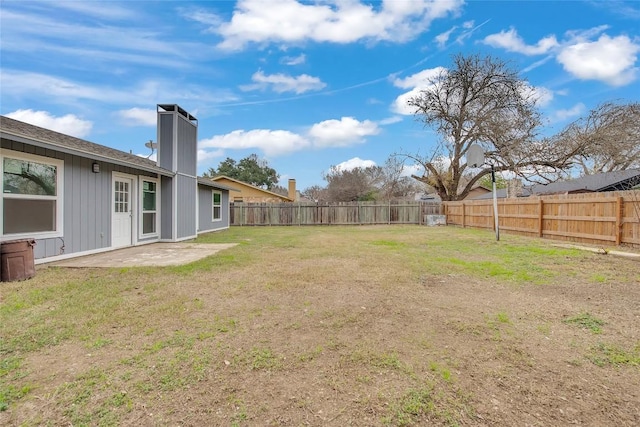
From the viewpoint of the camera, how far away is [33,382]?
2.04 meters

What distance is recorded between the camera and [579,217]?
351 inches

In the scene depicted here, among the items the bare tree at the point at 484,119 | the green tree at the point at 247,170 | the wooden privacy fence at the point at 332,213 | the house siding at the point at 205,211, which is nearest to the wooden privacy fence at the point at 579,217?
the wooden privacy fence at the point at 332,213

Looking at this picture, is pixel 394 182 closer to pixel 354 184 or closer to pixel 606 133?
pixel 354 184

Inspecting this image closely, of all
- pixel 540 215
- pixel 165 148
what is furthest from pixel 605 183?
pixel 165 148

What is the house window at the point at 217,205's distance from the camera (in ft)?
47.0

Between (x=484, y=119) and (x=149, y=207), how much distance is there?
58.3ft

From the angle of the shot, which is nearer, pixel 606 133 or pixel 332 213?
pixel 606 133

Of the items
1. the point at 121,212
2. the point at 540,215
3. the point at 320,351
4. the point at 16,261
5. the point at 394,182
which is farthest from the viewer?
the point at 394,182

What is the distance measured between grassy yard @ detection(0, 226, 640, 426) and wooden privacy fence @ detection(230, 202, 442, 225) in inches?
541

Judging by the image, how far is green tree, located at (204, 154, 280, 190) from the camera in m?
38.6

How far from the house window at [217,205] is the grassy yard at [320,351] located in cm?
967

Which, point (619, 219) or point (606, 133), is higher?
point (606, 133)

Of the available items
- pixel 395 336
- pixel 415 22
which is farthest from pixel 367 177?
pixel 395 336

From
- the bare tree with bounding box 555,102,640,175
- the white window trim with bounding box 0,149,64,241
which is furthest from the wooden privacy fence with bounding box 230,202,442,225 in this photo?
the white window trim with bounding box 0,149,64,241
